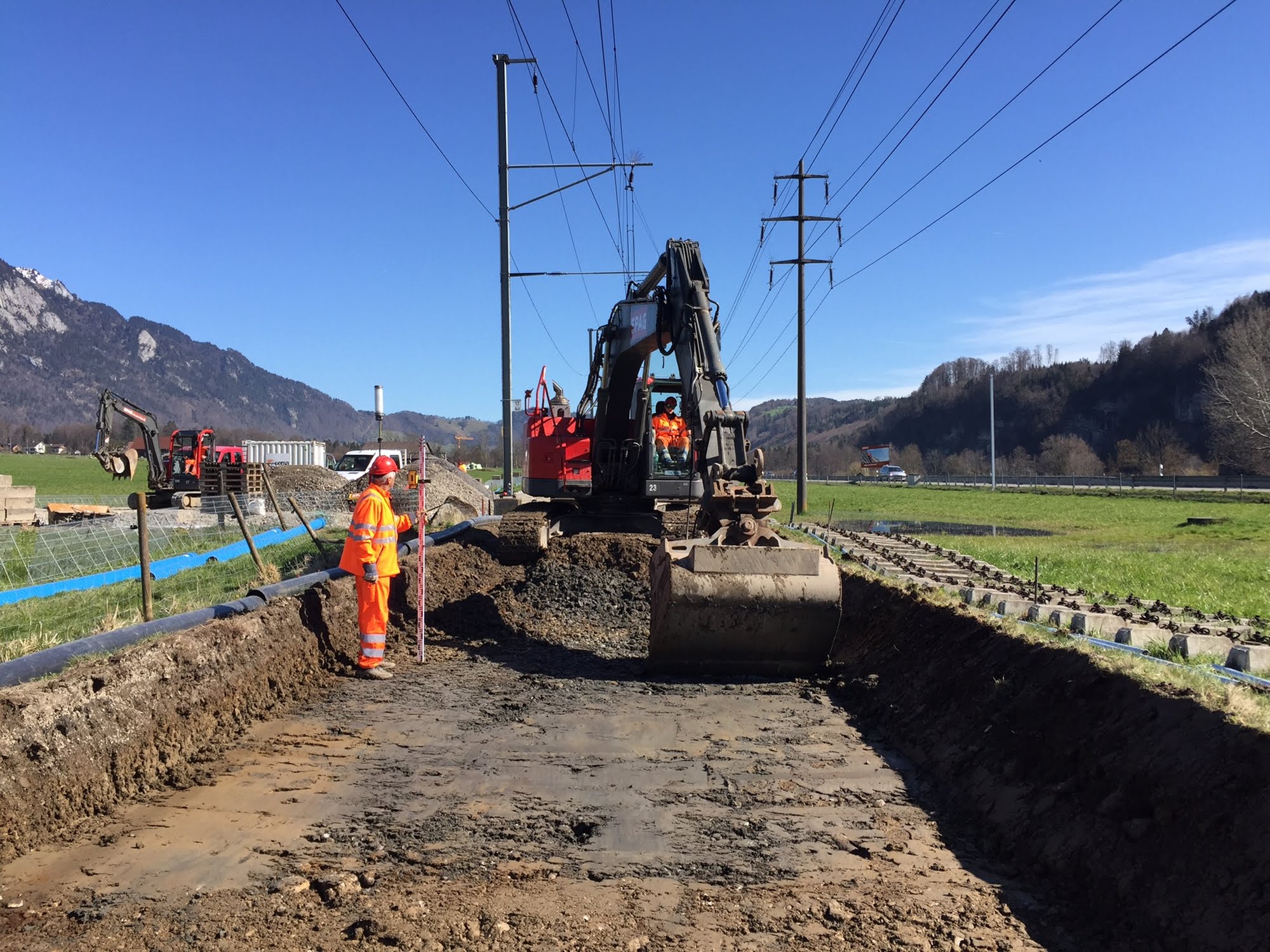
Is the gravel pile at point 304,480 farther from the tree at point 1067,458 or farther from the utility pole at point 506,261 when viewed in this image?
the tree at point 1067,458

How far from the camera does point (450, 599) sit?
11414mm

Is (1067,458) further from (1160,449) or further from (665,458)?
(665,458)

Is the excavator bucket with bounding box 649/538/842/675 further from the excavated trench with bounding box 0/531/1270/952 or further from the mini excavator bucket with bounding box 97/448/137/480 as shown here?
the mini excavator bucket with bounding box 97/448/137/480

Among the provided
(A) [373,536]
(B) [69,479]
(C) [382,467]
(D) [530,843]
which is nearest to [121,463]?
(C) [382,467]

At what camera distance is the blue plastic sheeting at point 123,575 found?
455 inches

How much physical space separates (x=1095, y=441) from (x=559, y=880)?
118155mm

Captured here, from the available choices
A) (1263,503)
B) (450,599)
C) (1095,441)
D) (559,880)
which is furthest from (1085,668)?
(1095,441)

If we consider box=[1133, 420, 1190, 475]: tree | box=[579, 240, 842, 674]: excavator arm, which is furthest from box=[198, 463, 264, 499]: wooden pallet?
box=[1133, 420, 1190, 475]: tree

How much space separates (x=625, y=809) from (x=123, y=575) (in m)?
10.9

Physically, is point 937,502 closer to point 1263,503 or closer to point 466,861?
point 1263,503

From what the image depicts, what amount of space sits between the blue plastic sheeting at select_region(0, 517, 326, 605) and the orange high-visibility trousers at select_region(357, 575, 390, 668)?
4614 mm

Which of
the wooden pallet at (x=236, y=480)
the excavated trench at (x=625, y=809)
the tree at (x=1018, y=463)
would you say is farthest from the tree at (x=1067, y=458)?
the excavated trench at (x=625, y=809)

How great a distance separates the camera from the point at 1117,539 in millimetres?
23484

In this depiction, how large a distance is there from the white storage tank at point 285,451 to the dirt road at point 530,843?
36.0 metres
